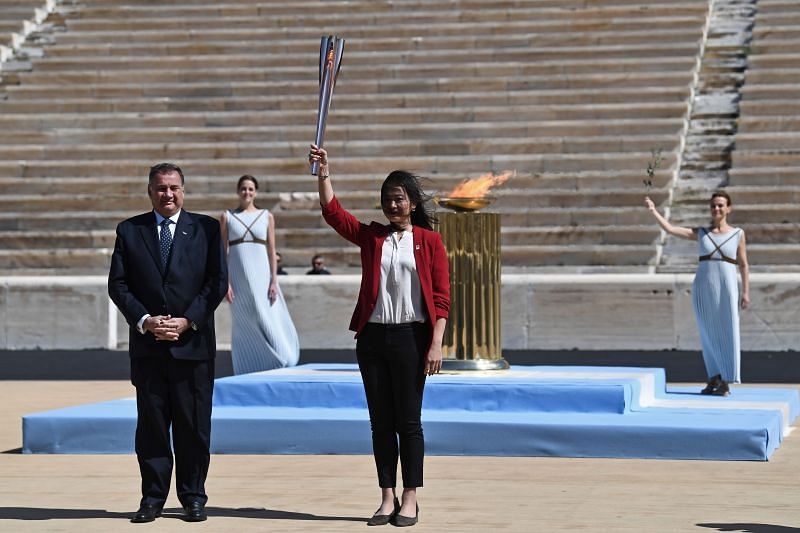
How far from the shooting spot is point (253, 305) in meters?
13.7

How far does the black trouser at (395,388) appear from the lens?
737cm

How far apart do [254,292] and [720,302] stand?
3845 mm

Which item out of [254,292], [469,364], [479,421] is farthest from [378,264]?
[254,292]

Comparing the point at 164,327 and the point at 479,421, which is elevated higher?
the point at 164,327

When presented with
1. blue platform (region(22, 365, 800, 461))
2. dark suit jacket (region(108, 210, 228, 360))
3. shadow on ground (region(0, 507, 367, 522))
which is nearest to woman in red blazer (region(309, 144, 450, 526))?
shadow on ground (region(0, 507, 367, 522))

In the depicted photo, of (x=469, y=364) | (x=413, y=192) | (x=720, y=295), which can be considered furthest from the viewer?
(x=720, y=295)

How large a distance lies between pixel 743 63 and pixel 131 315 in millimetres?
19425

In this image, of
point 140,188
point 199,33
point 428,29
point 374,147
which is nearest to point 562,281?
point 374,147

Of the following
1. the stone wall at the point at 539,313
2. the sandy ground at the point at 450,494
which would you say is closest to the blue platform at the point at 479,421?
the sandy ground at the point at 450,494

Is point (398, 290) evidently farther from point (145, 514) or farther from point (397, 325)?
point (145, 514)

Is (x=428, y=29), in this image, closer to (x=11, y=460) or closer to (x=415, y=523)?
(x=11, y=460)

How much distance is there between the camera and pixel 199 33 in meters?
27.6

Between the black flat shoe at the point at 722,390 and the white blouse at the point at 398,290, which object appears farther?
the black flat shoe at the point at 722,390

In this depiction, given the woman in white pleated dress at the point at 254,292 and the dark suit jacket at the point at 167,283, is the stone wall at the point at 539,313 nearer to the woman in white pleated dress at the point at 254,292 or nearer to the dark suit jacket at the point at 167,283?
the woman in white pleated dress at the point at 254,292
